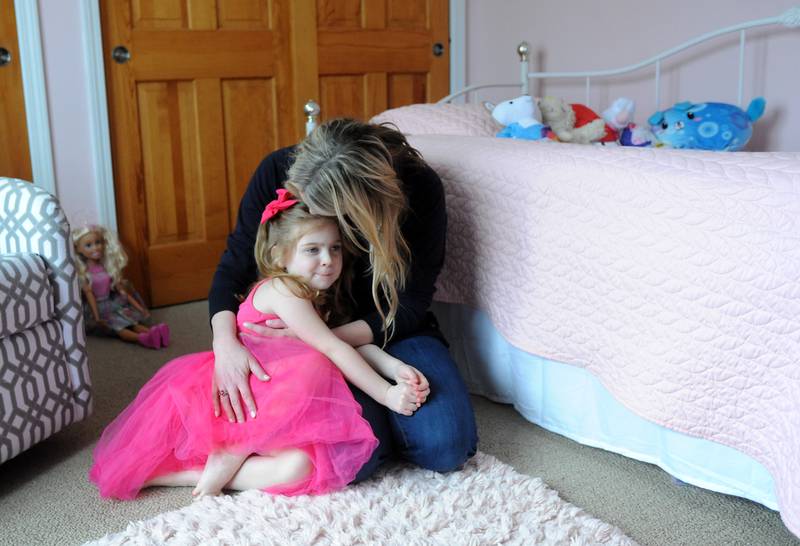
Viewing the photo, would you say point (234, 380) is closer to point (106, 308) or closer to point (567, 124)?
point (106, 308)

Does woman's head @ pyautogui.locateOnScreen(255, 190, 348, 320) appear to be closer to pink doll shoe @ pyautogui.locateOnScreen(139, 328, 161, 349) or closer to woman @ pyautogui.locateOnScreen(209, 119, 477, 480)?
woman @ pyautogui.locateOnScreen(209, 119, 477, 480)

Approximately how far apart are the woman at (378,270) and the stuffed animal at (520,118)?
0.72m

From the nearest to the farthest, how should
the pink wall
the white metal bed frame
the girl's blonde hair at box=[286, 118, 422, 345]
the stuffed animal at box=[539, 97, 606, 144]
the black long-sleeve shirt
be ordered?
the girl's blonde hair at box=[286, 118, 422, 345], the black long-sleeve shirt, the white metal bed frame, the pink wall, the stuffed animal at box=[539, 97, 606, 144]

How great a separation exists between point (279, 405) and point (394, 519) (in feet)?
0.92

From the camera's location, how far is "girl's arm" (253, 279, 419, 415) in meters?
1.57

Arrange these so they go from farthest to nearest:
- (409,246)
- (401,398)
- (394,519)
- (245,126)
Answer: (245,126), (409,246), (401,398), (394,519)

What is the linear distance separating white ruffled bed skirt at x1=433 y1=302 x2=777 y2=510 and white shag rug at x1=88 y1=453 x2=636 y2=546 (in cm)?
22

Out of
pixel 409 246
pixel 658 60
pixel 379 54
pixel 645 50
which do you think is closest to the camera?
pixel 409 246

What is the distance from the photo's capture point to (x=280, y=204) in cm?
Answer: 159

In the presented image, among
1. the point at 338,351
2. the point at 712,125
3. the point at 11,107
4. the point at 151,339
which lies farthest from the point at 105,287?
the point at 712,125

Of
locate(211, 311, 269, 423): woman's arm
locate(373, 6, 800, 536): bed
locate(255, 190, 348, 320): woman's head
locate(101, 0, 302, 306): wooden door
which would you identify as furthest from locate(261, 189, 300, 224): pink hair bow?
locate(101, 0, 302, 306): wooden door

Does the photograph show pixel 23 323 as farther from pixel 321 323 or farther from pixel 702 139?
pixel 702 139

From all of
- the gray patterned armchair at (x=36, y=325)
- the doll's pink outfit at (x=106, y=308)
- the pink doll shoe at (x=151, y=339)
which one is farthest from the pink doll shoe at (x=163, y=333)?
the gray patterned armchair at (x=36, y=325)

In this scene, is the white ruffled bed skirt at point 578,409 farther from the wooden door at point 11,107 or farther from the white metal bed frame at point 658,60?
the wooden door at point 11,107
